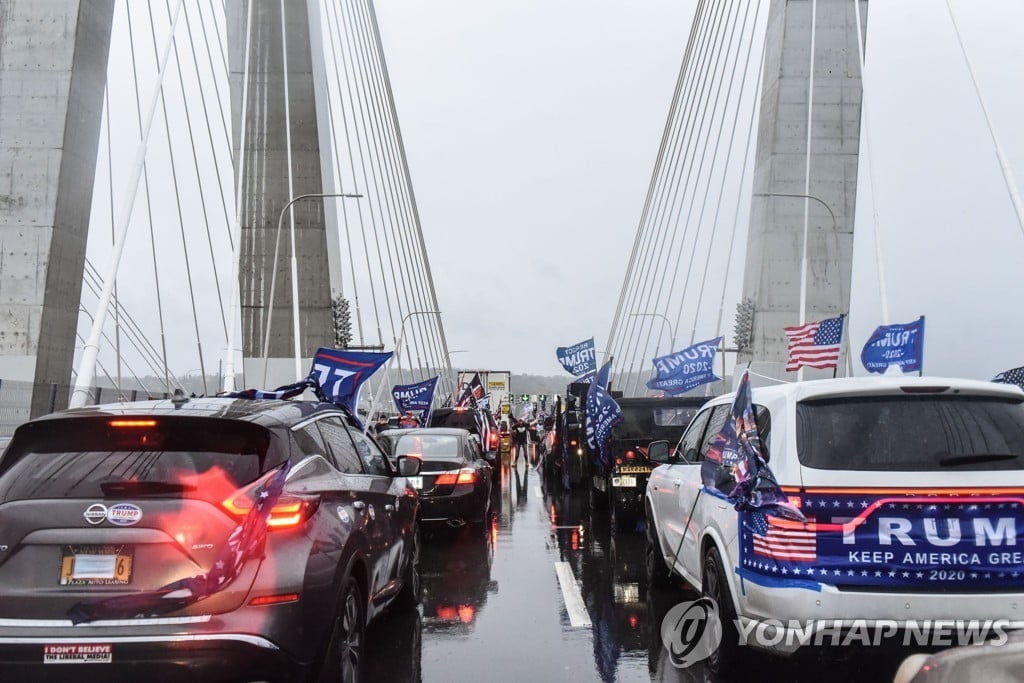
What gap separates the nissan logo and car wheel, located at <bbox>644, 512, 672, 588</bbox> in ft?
16.8

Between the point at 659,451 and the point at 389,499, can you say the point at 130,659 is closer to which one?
the point at 389,499

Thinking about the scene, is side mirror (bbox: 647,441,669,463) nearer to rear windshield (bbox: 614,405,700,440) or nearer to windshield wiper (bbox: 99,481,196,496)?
windshield wiper (bbox: 99,481,196,496)

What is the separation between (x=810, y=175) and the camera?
89.2ft

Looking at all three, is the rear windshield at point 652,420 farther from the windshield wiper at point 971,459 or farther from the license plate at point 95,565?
the license plate at point 95,565

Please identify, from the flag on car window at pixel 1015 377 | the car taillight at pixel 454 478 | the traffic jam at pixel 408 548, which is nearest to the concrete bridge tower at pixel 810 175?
the flag on car window at pixel 1015 377

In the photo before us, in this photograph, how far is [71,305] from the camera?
18609 mm

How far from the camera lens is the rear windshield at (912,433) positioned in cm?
487

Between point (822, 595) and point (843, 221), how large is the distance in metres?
24.2

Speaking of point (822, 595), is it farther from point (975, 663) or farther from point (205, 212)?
point (205, 212)

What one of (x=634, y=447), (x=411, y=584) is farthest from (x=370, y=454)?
(x=634, y=447)

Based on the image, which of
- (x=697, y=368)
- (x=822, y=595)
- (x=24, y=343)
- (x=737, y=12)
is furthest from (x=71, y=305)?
(x=737, y=12)

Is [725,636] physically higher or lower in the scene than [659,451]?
lower

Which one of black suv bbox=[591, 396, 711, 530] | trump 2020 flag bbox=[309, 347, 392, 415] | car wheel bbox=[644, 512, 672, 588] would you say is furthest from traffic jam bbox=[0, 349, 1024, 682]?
black suv bbox=[591, 396, 711, 530]

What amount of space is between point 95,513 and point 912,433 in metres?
4.07
